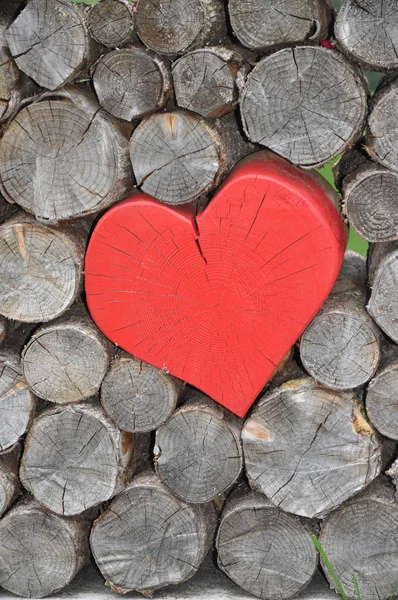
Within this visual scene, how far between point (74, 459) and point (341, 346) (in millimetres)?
1003

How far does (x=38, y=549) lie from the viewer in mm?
2838

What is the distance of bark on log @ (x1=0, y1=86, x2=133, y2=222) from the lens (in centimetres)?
242

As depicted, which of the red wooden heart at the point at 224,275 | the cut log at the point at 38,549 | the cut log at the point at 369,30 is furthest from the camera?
the cut log at the point at 38,549

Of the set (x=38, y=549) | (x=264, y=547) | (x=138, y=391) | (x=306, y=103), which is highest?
(x=306, y=103)

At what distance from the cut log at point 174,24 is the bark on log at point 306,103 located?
0.65 feet

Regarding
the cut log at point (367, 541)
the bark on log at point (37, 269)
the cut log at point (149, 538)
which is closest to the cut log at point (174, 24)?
the bark on log at point (37, 269)

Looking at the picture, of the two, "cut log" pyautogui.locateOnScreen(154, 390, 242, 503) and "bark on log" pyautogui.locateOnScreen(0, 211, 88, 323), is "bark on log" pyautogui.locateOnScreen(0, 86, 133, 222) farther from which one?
"cut log" pyautogui.locateOnScreen(154, 390, 242, 503)

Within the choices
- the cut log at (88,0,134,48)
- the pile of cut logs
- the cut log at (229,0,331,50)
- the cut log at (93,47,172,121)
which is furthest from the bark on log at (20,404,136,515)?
the cut log at (229,0,331,50)

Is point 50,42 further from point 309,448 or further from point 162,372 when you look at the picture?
point 309,448

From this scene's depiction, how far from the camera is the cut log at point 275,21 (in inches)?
86.6

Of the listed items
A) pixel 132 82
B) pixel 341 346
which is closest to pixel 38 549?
pixel 341 346

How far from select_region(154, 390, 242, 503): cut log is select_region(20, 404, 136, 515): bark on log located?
15 centimetres

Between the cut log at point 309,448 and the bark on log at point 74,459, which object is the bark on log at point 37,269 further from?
the cut log at point 309,448

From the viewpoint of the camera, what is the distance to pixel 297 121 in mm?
2258
